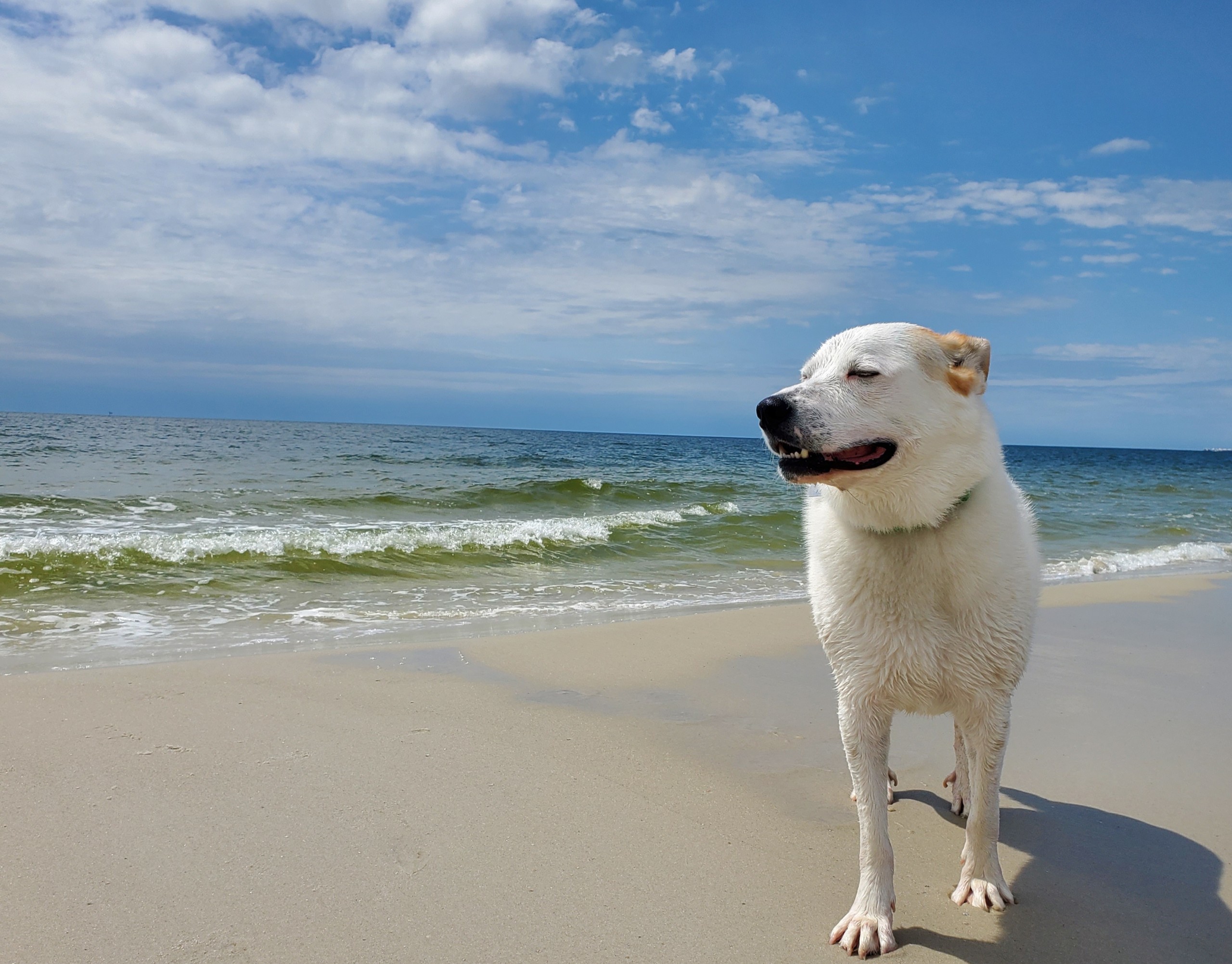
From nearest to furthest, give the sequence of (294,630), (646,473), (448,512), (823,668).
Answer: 1. (823,668)
2. (294,630)
3. (448,512)
4. (646,473)

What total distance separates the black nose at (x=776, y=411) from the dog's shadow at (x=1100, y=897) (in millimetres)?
1719

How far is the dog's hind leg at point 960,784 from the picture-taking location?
137 inches

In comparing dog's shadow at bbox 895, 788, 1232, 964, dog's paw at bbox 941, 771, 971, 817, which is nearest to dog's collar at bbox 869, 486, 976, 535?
dog's shadow at bbox 895, 788, 1232, 964

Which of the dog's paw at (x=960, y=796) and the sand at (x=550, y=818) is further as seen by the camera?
the dog's paw at (x=960, y=796)

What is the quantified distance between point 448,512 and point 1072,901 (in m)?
14.3

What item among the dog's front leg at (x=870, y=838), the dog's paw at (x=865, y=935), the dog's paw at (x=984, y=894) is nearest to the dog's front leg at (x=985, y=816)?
the dog's paw at (x=984, y=894)

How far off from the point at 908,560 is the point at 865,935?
1173 millimetres

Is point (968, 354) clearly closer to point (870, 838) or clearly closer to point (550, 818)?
point (870, 838)

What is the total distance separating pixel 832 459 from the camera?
2.53m

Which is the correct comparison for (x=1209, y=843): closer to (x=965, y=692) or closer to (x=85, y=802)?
(x=965, y=692)

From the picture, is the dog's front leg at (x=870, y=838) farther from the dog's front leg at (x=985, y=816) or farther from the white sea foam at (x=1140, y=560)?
the white sea foam at (x=1140, y=560)

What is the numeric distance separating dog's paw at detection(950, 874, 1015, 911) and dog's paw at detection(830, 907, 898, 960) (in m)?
0.38

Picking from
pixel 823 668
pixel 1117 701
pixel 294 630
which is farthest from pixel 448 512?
pixel 1117 701

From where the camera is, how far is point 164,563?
9648 mm
